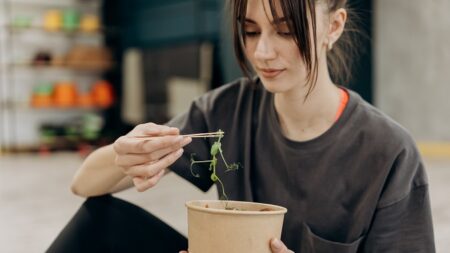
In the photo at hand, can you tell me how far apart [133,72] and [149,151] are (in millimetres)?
5570

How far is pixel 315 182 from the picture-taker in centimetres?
114

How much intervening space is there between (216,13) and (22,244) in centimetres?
341

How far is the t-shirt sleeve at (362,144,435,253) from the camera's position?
107 centimetres

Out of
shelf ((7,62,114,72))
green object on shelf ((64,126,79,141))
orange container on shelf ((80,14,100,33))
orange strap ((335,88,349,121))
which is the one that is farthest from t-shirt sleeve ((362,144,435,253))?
orange container on shelf ((80,14,100,33))

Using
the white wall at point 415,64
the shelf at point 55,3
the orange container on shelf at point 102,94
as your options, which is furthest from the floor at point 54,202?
the shelf at point 55,3

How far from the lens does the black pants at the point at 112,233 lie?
1.27 meters

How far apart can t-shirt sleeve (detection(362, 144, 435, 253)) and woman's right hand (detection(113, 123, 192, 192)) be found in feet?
1.30

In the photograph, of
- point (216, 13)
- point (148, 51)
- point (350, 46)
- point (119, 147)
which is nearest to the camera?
point (119, 147)

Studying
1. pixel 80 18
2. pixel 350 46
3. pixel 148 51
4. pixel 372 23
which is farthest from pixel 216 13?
pixel 350 46

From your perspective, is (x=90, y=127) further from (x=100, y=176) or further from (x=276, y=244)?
(x=276, y=244)

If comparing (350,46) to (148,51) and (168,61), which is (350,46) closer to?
(168,61)

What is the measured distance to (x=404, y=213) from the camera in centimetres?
108

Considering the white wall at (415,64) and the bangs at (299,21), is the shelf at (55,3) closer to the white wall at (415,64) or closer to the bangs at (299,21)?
the white wall at (415,64)

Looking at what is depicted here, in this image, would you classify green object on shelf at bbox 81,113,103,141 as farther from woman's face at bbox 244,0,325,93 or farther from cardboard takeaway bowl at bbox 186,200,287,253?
cardboard takeaway bowl at bbox 186,200,287,253
